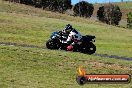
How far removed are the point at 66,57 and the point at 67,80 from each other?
574 centimetres

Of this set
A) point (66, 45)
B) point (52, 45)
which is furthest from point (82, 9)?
point (52, 45)

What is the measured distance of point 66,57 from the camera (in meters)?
26.2

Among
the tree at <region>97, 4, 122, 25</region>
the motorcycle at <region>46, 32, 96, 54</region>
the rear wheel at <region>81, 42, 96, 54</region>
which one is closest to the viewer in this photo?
the motorcycle at <region>46, 32, 96, 54</region>

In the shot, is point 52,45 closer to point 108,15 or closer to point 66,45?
point 66,45

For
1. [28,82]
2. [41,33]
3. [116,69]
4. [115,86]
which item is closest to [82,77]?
[28,82]

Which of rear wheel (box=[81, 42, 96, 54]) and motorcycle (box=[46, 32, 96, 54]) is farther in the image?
rear wheel (box=[81, 42, 96, 54])

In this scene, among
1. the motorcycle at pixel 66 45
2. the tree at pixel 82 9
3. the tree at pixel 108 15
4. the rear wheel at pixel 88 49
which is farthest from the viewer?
the tree at pixel 108 15

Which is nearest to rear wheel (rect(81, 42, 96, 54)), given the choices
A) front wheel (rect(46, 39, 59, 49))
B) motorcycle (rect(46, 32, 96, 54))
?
motorcycle (rect(46, 32, 96, 54))

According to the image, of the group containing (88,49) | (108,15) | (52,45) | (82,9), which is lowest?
(108,15)

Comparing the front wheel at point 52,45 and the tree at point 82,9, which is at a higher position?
the front wheel at point 52,45

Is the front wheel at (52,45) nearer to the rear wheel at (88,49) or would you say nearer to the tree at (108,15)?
the rear wheel at (88,49)

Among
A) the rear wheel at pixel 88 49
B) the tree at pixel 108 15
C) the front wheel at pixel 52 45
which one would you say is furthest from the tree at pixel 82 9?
the front wheel at pixel 52 45

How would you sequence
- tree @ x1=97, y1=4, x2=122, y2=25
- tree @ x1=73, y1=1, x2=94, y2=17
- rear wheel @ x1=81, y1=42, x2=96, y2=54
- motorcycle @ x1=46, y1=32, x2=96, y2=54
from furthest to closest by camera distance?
tree @ x1=97, y1=4, x2=122, y2=25, tree @ x1=73, y1=1, x2=94, y2=17, rear wheel @ x1=81, y1=42, x2=96, y2=54, motorcycle @ x1=46, y1=32, x2=96, y2=54

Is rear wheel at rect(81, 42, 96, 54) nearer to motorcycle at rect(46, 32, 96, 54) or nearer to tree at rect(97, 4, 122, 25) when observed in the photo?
motorcycle at rect(46, 32, 96, 54)
